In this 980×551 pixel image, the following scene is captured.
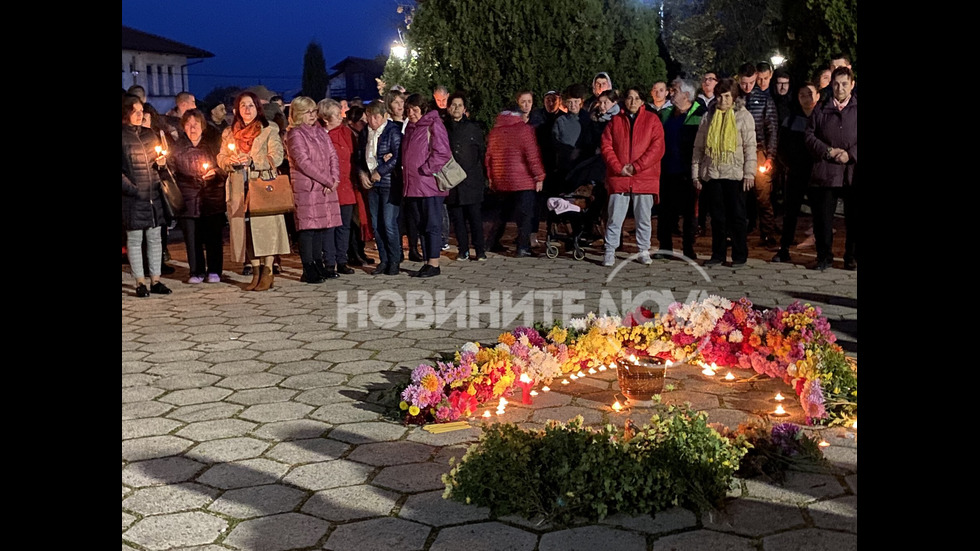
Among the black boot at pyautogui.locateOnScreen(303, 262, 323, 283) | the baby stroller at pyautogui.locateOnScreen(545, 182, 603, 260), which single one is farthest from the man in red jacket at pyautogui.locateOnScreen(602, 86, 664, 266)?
the black boot at pyautogui.locateOnScreen(303, 262, 323, 283)

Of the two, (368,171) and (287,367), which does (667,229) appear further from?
(287,367)

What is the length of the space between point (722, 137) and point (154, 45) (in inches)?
2485

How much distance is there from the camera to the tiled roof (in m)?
64.6

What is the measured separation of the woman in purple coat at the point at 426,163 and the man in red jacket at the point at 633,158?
6.33ft

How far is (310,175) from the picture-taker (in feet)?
32.6

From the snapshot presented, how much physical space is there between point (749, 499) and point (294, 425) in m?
2.54

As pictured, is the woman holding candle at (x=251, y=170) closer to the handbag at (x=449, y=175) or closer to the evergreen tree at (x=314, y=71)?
the handbag at (x=449, y=175)

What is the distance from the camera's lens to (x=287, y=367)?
6613 millimetres

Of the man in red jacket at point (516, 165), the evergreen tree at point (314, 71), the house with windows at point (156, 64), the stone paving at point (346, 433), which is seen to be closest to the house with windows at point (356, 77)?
the evergreen tree at point (314, 71)

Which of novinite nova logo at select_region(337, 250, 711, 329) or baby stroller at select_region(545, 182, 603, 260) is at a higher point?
baby stroller at select_region(545, 182, 603, 260)

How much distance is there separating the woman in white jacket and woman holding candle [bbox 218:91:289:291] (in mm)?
4738

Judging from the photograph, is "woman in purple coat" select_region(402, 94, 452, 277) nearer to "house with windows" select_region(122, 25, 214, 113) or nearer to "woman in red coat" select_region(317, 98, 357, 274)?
"woman in red coat" select_region(317, 98, 357, 274)

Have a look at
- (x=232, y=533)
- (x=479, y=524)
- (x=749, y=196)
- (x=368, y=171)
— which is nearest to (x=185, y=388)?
(x=232, y=533)

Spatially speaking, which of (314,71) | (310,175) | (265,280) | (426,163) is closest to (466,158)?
(426,163)
